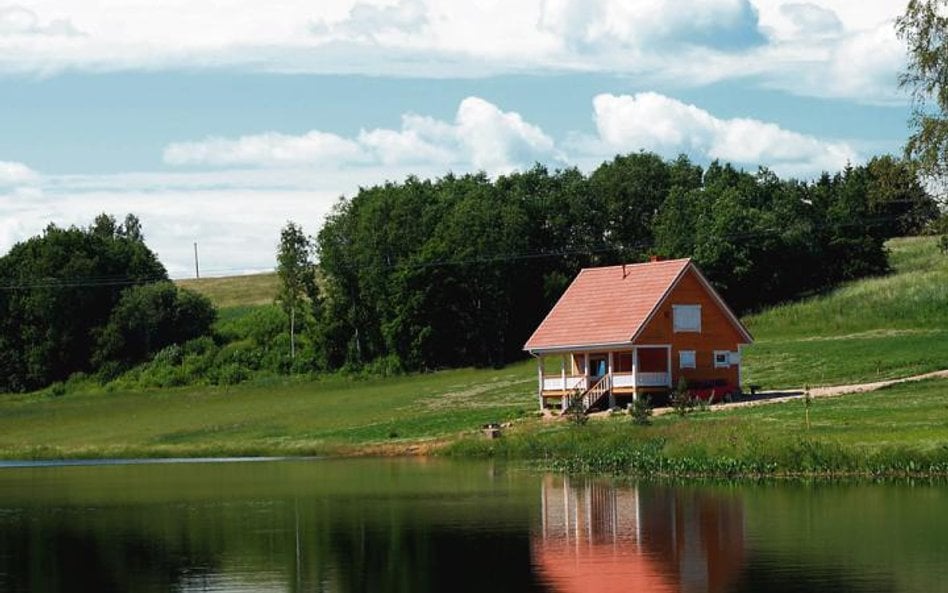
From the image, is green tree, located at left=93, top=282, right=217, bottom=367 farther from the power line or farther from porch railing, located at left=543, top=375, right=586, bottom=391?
porch railing, located at left=543, top=375, right=586, bottom=391

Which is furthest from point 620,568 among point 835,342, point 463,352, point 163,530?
point 463,352

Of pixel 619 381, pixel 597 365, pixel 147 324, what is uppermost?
pixel 147 324

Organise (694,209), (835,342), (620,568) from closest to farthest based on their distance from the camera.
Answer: (620,568)
(835,342)
(694,209)

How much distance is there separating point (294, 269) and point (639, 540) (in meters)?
87.0

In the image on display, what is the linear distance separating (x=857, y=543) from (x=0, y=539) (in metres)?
20.8

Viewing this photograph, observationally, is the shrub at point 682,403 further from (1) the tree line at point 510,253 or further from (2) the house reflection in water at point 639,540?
(1) the tree line at point 510,253

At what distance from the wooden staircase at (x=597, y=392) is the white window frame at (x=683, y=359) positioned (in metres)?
3.77

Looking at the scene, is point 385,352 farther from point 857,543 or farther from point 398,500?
point 857,543

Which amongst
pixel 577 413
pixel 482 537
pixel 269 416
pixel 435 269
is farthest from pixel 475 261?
pixel 482 537

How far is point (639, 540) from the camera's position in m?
36.3

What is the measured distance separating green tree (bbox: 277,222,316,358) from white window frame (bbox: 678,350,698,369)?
46.5 m

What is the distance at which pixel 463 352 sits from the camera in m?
110

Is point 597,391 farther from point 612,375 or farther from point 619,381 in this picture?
point 619,381

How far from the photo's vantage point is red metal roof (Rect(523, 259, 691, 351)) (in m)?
78.9
